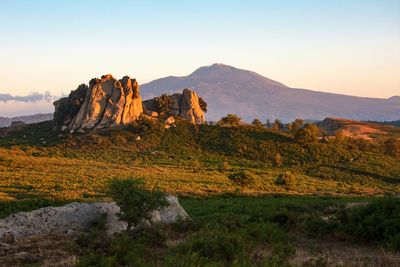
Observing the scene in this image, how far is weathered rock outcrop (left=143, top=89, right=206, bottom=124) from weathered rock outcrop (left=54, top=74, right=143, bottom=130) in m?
8.71

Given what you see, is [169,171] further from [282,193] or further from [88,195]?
[88,195]

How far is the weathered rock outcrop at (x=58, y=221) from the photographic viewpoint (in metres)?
17.4

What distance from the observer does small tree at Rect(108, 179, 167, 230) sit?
17328 millimetres

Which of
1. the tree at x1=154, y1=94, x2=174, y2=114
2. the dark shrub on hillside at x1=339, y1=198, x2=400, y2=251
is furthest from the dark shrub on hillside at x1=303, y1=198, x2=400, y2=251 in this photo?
the tree at x1=154, y1=94, x2=174, y2=114

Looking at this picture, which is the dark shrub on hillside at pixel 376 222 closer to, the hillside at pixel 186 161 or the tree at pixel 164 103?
the hillside at pixel 186 161

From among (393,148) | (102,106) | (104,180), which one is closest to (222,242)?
(104,180)

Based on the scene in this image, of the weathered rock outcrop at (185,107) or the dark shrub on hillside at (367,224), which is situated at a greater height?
the weathered rock outcrop at (185,107)

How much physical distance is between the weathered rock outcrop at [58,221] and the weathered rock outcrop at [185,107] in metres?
77.5

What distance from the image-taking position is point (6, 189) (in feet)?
116

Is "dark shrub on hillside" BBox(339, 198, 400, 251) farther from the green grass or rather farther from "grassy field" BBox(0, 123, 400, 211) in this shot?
"grassy field" BBox(0, 123, 400, 211)

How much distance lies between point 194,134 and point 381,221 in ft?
230

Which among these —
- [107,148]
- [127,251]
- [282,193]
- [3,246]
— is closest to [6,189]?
[3,246]

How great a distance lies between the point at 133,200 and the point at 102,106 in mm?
73339

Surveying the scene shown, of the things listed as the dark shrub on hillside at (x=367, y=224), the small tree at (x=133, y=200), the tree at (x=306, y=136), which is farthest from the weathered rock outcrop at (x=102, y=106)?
the dark shrub on hillside at (x=367, y=224)
